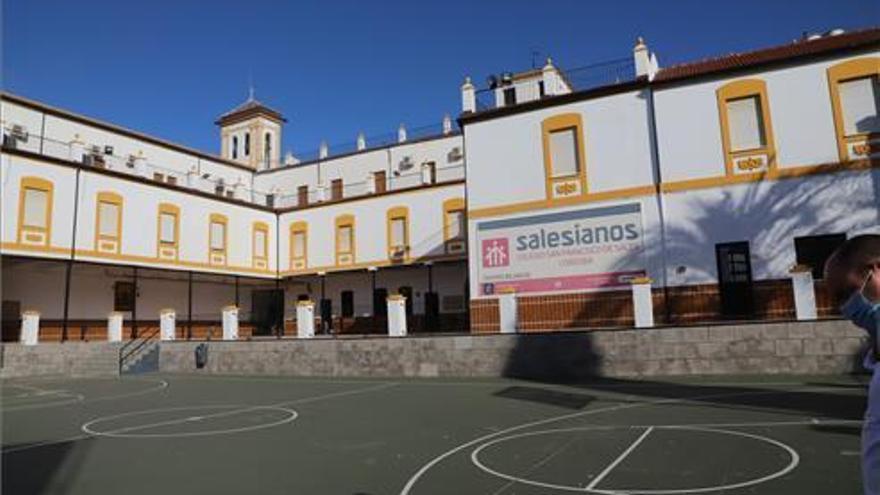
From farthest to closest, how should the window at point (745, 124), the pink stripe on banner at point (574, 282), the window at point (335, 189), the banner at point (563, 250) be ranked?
1. the window at point (335, 189)
2. the banner at point (563, 250)
3. the pink stripe on banner at point (574, 282)
4. the window at point (745, 124)

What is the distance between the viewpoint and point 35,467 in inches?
295

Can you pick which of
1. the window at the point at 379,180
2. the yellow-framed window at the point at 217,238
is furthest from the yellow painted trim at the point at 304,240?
the window at the point at 379,180

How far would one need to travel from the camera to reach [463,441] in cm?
813

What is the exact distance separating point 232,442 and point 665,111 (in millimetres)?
15875

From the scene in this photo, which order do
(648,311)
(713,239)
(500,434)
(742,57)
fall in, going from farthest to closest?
(742,57) < (713,239) < (648,311) < (500,434)

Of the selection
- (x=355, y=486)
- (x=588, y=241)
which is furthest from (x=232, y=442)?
(x=588, y=241)

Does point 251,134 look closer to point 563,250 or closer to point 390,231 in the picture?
point 390,231

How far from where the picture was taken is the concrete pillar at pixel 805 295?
543 inches

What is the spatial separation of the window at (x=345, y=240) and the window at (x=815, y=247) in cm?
2274

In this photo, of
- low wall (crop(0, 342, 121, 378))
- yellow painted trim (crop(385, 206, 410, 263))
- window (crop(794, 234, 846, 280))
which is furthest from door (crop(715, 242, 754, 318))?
low wall (crop(0, 342, 121, 378))

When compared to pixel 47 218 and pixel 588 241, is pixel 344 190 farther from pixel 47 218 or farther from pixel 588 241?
pixel 588 241

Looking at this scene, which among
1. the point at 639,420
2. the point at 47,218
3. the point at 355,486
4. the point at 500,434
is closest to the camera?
the point at 355,486

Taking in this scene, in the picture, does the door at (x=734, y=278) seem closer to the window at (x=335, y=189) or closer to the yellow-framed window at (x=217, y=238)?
the yellow-framed window at (x=217, y=238)

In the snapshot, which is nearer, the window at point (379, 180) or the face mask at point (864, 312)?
the face mask at point (864, 312)
